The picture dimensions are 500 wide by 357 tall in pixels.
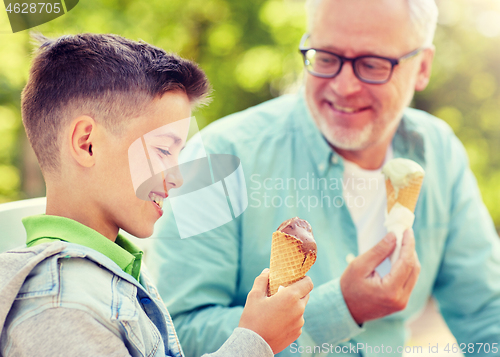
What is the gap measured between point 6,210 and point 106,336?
39 centimetres

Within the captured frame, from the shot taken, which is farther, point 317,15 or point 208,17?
point 208,17

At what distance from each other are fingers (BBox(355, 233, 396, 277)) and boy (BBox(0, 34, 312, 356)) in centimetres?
24

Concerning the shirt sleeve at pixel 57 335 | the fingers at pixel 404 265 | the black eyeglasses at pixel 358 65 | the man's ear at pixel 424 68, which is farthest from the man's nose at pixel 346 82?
the shirt sleeve at pixel 57 335

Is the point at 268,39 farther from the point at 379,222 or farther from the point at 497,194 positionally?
the point at 497,194

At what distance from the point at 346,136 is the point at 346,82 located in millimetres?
141

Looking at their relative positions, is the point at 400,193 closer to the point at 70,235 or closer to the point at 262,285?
the point at 262,285

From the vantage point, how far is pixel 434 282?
4.05ft

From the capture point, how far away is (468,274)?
1.20 meters

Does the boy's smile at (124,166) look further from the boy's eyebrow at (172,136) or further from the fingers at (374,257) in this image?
the fingers at (374,257)

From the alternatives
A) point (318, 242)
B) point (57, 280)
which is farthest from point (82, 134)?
point (318, 242)

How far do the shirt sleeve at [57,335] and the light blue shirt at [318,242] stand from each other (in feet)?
0.88

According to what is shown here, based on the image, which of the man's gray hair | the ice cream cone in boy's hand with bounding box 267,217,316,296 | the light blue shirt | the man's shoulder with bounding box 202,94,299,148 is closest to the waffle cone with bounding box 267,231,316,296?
the ice cream cone in boy's hand with bounding box 267,217,316,296

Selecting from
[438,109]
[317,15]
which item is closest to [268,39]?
[317,15]

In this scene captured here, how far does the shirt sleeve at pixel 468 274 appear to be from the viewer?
118 cm
